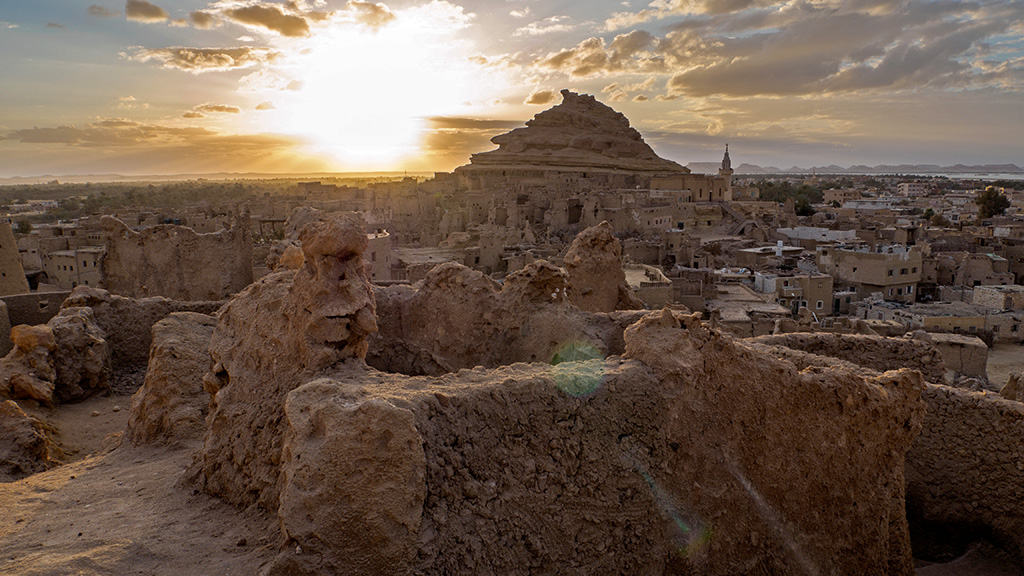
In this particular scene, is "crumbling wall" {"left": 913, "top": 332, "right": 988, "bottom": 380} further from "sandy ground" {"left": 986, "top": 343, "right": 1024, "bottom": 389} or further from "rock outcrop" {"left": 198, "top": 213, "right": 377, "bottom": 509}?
"rock outcrop" {"left": 198, "top": 213, "right": 377, "bottom": 509}

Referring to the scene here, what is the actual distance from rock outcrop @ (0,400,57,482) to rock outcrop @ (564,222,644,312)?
22.1ft

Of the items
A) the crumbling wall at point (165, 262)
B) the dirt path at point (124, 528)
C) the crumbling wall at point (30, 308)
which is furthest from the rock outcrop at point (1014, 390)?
the crumbling wall at point (30, 308)

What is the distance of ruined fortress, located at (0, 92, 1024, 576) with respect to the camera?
3661 mm

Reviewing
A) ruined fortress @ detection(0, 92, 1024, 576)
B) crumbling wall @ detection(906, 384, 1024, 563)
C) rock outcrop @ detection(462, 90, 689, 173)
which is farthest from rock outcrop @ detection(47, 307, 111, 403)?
rock outcrop @ detection(462, 90, 689, 173)

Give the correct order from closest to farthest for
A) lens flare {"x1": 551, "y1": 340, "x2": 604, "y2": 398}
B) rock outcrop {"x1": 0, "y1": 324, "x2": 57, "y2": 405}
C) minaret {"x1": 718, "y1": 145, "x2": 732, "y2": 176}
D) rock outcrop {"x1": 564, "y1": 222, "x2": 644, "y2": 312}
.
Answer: lens flare {"x1": 551, "y1": 340, "x2": 604, "y2": 398}, rock outcrop {"x1": 0, "y1": 324, "x2": 57, "y2": 405}, rock outcrop {"x1": 564, "y1": 222, "x2": 644, "y2": 312}, minaret {"x1": 718, "y1": 145, "x2": 732, "y2": 176}

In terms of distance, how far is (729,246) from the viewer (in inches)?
1320

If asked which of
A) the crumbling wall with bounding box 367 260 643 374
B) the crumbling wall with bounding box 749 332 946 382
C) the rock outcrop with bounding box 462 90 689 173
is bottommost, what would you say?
the crumbling wall with bounding box 749 332 946 382

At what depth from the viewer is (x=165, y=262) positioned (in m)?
12.8

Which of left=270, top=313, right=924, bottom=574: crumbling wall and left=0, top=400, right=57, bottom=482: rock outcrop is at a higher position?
left=270, top=313, right=924, bottom=574: crumbling wall

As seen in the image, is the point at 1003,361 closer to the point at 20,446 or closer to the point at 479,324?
the point at 479,324

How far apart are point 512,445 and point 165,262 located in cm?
1121

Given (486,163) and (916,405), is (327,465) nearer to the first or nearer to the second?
(916,405)

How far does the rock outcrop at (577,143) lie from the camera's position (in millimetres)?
58375

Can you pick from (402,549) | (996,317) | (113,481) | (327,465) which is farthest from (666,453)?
(996,317)
